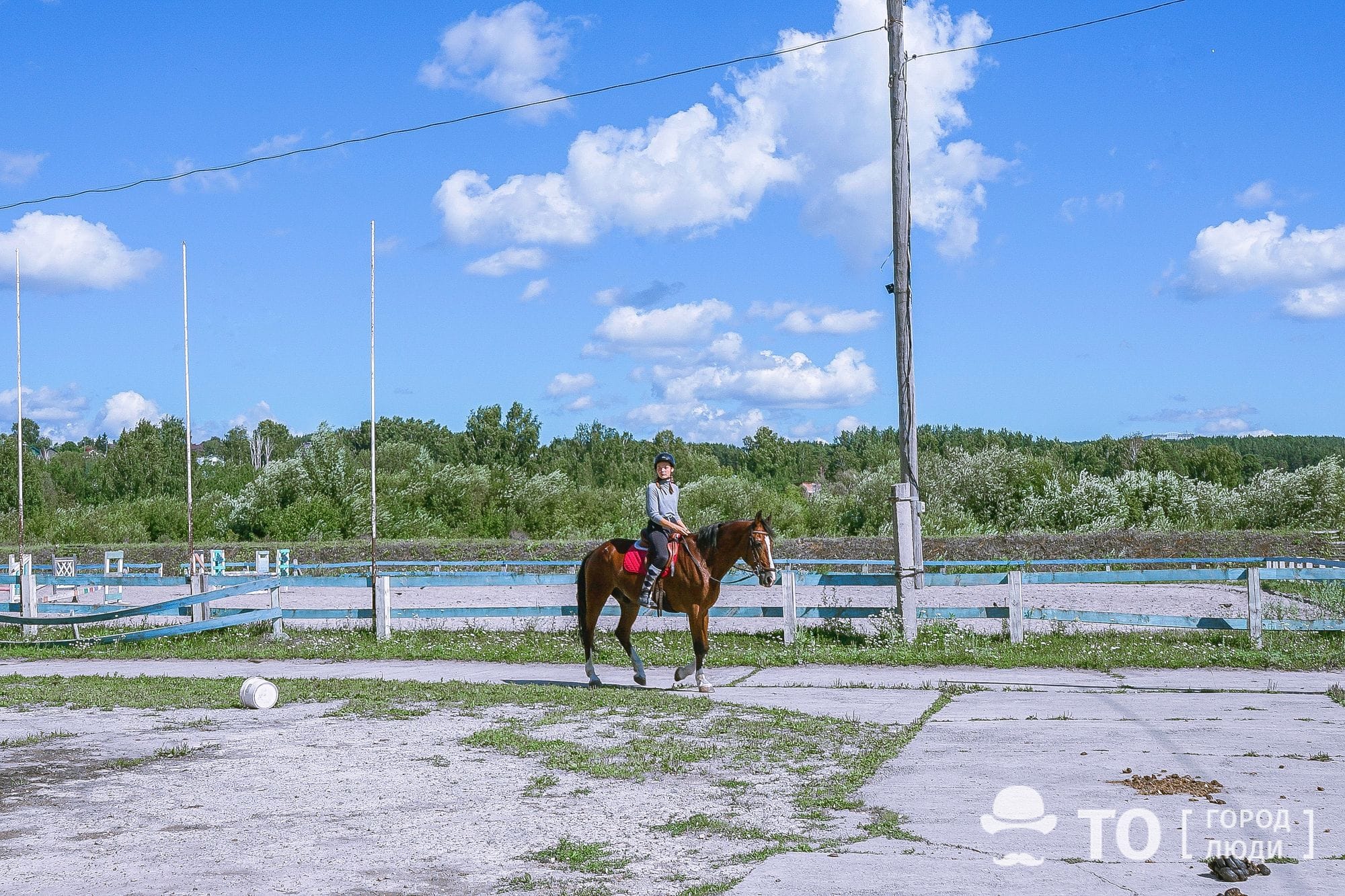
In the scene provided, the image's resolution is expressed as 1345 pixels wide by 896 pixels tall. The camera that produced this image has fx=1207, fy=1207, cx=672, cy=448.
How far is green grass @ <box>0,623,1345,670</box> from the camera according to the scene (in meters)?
14.7

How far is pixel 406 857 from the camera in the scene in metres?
6.31

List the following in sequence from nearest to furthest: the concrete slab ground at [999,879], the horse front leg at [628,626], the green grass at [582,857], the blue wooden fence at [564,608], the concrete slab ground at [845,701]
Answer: the concrete slab ground at [999,879], the green grass at [582,857], the concrete slab ground at [845,701], the horse front leg at [628,626], the blue wooden fence at [564,608]

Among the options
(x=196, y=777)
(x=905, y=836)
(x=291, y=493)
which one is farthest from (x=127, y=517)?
(x=905, y=836)

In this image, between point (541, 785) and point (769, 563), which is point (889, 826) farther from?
point (769, 563)

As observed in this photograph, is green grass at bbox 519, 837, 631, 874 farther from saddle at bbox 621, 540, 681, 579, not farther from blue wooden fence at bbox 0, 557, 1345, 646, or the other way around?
blue wooden fence at bbox 0, 557, 1345, 646

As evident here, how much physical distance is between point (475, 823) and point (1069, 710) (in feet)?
20.7

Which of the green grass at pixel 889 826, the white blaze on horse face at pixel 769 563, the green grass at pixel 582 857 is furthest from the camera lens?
the white blaze on horse face at pixel 769 563

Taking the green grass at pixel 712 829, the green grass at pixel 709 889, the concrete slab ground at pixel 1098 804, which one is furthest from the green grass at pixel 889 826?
the green grass at pixel 709 889

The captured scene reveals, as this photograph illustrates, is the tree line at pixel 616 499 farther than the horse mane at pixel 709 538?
Yes

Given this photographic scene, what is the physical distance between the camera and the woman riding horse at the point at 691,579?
1298 cm

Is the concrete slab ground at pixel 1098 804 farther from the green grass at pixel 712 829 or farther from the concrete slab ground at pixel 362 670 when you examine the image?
the concrete slab ground at pixel 362 670

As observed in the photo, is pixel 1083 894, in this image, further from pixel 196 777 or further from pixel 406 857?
pixel 196 777
